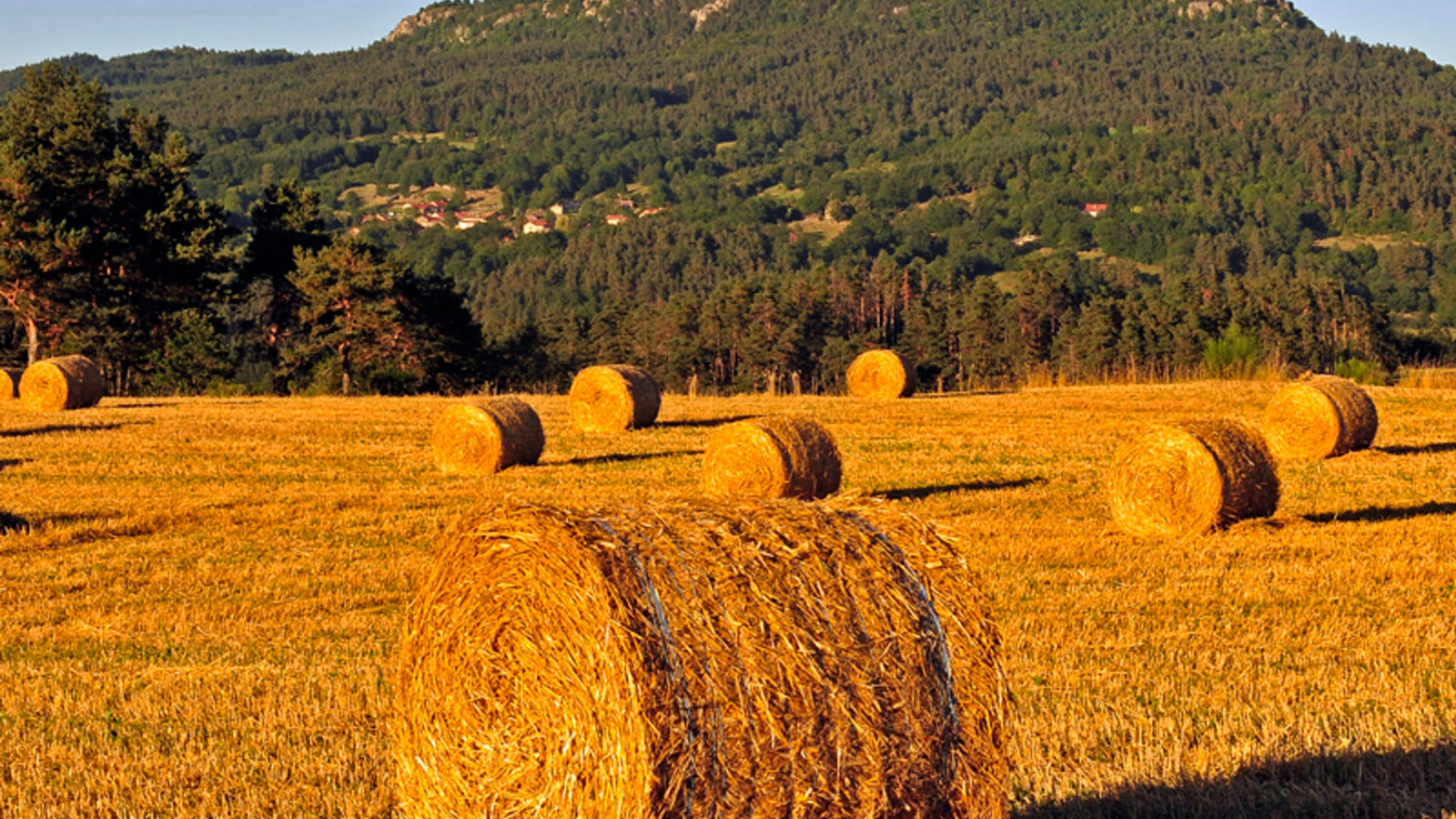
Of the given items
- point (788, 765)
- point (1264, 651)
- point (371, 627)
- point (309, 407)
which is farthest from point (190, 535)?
point (309, 407)

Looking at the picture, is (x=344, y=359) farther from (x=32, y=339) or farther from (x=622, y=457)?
(x=622, y=457)

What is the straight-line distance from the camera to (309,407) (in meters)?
38.1

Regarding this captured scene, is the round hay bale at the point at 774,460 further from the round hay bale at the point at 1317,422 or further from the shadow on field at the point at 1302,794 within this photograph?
the shadow on field at the point at 1302,794

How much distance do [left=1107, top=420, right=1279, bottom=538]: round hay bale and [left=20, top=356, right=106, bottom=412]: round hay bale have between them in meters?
27.7

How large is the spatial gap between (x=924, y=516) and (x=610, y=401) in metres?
23.9

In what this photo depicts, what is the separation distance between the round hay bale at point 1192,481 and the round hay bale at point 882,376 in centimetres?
2238

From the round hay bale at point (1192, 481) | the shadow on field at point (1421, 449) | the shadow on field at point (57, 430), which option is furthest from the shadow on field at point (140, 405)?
the shadow on field at point (1421, 449)

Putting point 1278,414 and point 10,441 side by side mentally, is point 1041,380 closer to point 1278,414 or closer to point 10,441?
point 1278,414

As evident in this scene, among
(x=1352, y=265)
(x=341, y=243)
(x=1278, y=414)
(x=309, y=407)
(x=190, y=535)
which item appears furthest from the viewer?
(x=1352, y=265)

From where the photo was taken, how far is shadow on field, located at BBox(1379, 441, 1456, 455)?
971 inches

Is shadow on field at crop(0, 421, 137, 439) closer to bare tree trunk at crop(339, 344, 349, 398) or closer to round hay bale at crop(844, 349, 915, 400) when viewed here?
round hay bale at crop(844, 349, 915, 400)

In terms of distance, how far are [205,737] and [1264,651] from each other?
733 centimetres

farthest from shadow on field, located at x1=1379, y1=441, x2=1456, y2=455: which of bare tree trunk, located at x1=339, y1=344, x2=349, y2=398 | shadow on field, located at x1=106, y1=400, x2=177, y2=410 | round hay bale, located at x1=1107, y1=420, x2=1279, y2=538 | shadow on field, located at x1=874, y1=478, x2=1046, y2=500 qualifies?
bare tree trunk, located at x1=339, y1=344, x2=349, y2=398

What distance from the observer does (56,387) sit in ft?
117
